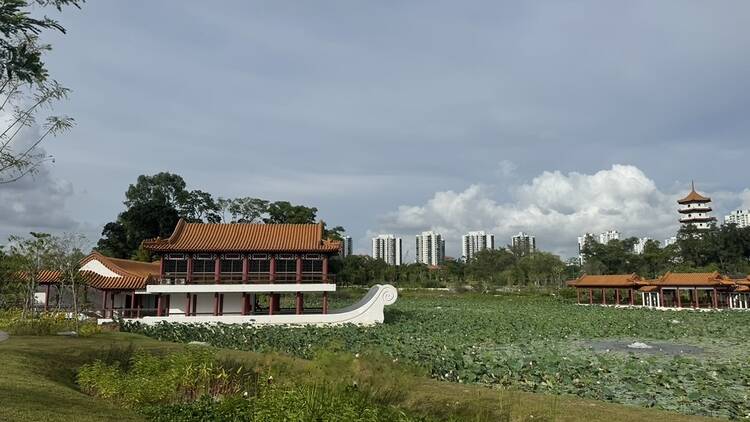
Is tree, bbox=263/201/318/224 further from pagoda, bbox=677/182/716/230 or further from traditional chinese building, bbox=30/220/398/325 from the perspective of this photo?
pagoda, bbox=677/182/716/230

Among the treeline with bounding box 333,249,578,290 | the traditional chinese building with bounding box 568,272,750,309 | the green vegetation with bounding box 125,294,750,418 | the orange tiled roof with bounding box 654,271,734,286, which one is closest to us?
the green vegetation with bounding box 125,294,750,418

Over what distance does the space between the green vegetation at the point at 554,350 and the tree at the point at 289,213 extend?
890 inches

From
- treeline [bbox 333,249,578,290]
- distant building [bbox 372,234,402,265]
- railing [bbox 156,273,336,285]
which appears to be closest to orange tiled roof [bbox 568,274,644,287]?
treeline [bbox 333,249,578,290]

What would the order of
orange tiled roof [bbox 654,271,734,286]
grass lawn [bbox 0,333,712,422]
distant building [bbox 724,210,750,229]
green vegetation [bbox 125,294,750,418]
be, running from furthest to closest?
1. distant building [bbox 724,210,750,229]
2. orange tiled roof [bbox 654,271,734,286]
3. green vegetation [bbox 125,294,750,418]
4. grass lawn [bbox 0,333,712,422]

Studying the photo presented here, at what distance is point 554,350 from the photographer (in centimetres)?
1750

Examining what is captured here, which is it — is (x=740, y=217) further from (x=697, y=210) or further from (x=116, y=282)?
(x=116, y=282)

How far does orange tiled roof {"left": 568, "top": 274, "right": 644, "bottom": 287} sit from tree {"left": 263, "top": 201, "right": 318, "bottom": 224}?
26.6 meters

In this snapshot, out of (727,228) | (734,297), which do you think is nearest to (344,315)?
(734,297)

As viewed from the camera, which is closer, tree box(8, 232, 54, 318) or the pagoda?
tree box(8, 232, 54, 318)

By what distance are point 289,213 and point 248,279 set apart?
88.0 ft

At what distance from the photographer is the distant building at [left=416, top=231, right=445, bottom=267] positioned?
143 meters

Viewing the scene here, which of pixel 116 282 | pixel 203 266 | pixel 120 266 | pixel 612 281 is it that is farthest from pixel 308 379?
pixel 612 281

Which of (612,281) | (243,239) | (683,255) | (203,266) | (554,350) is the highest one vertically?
(683,255)

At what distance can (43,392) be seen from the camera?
8055 mm
